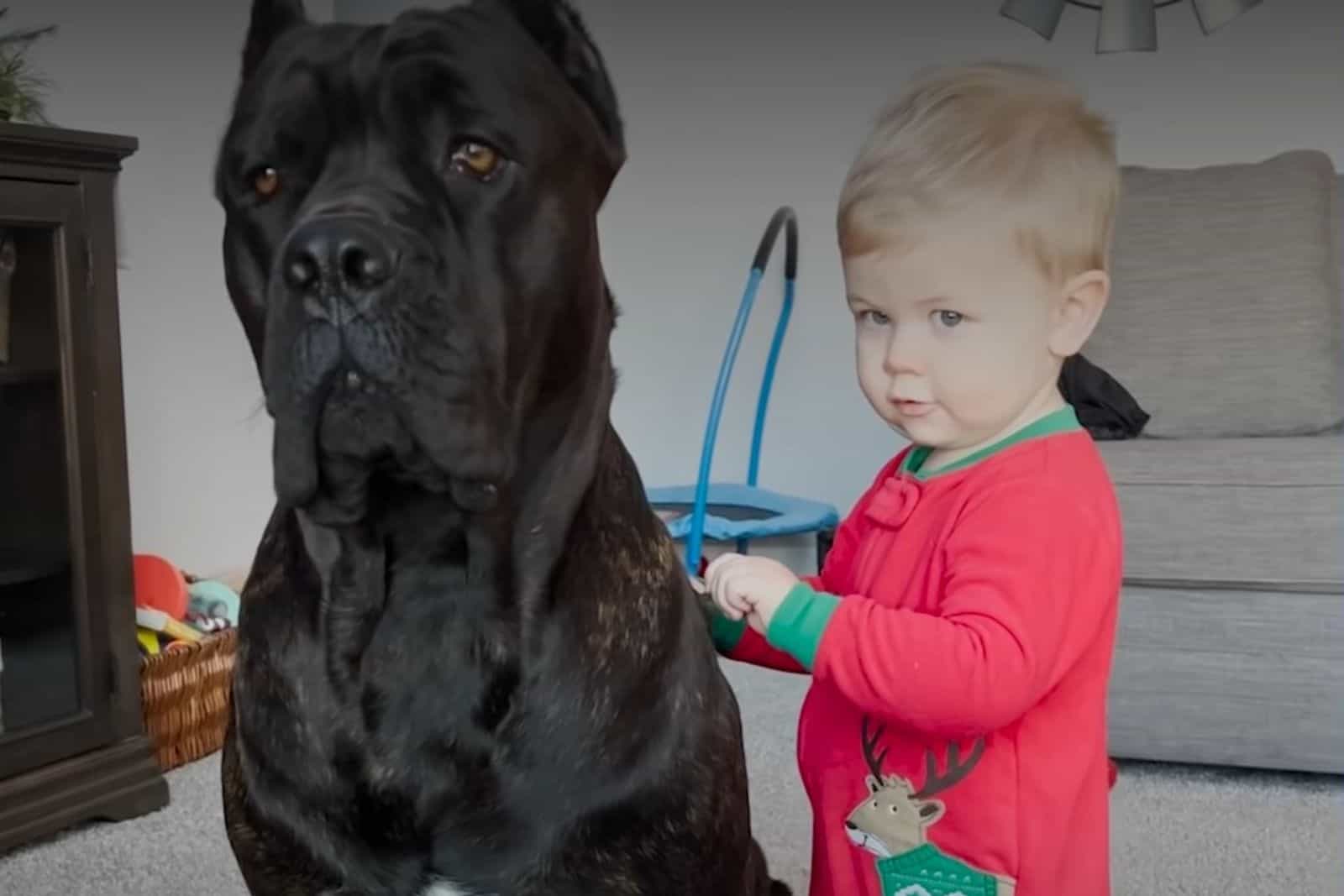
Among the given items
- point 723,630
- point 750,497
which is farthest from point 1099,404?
point 723,630

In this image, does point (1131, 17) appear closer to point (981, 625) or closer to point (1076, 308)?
point (1076, 308)

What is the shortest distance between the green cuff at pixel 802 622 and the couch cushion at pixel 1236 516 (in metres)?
1.23

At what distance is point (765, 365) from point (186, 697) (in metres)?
1.83

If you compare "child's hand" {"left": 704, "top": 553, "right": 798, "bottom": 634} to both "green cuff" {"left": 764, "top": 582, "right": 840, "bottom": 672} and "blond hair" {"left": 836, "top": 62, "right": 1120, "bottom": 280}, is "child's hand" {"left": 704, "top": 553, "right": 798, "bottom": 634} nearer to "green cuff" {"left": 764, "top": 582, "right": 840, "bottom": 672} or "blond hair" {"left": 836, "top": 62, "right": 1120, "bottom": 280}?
"green cuff" {"left": 764, "top": 582, "right": 840, "bottom": 672}

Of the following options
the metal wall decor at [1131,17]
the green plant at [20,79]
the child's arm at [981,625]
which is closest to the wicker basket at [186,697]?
the green plant at [20,79]

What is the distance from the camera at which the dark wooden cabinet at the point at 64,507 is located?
6.60 feet

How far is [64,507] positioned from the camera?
2094 millimetres

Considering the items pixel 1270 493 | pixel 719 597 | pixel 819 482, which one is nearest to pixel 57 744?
pixel 719 597

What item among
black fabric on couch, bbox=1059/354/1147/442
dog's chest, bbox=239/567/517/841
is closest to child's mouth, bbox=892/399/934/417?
dog's chest, bbox=239/567/517/841

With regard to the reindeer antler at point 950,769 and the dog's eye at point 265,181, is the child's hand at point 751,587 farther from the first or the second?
the dog's eye at point 265,181

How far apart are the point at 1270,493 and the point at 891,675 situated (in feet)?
4.29

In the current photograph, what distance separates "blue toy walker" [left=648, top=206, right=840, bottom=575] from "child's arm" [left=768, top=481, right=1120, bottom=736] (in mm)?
1912

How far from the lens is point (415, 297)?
882 mm

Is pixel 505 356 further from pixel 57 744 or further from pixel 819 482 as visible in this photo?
pixel 819 482
